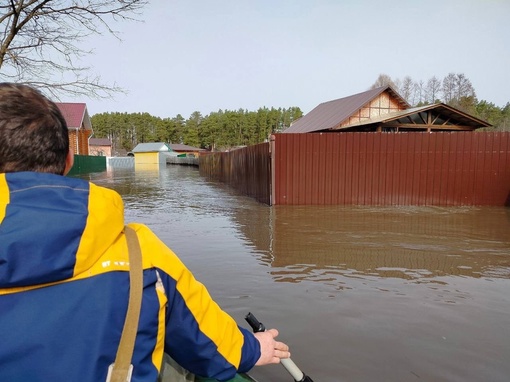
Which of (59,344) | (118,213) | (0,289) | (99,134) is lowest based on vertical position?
(59,344)

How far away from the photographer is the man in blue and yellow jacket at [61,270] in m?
0.93

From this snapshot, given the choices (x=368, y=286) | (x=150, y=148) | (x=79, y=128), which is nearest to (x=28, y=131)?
(x=368, y=286)

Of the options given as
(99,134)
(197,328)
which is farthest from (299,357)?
(99,134)

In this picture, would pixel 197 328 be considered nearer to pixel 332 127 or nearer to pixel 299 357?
pixel 299 357

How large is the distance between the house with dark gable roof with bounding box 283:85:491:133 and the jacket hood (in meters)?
20.1

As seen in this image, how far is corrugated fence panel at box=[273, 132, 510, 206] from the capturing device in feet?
32.1

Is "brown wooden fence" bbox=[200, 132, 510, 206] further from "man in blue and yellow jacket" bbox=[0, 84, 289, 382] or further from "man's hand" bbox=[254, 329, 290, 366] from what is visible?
"man in blue and yellow jacket" bbox=[0, 84, 289, 382]

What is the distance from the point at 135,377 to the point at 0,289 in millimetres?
428

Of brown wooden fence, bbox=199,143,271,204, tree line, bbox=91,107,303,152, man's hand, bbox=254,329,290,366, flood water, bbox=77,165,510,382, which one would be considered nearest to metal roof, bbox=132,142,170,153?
tree line, bbox=91,107,303,152

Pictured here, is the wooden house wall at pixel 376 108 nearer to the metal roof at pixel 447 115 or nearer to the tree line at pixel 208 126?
the metal roof at pixel 447 115

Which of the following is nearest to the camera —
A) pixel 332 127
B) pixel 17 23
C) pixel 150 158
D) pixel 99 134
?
pixel 17 23

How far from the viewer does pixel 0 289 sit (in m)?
0.94

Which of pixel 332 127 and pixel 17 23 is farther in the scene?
pixel 332 127

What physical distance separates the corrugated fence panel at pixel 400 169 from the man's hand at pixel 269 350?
8.20 meters
